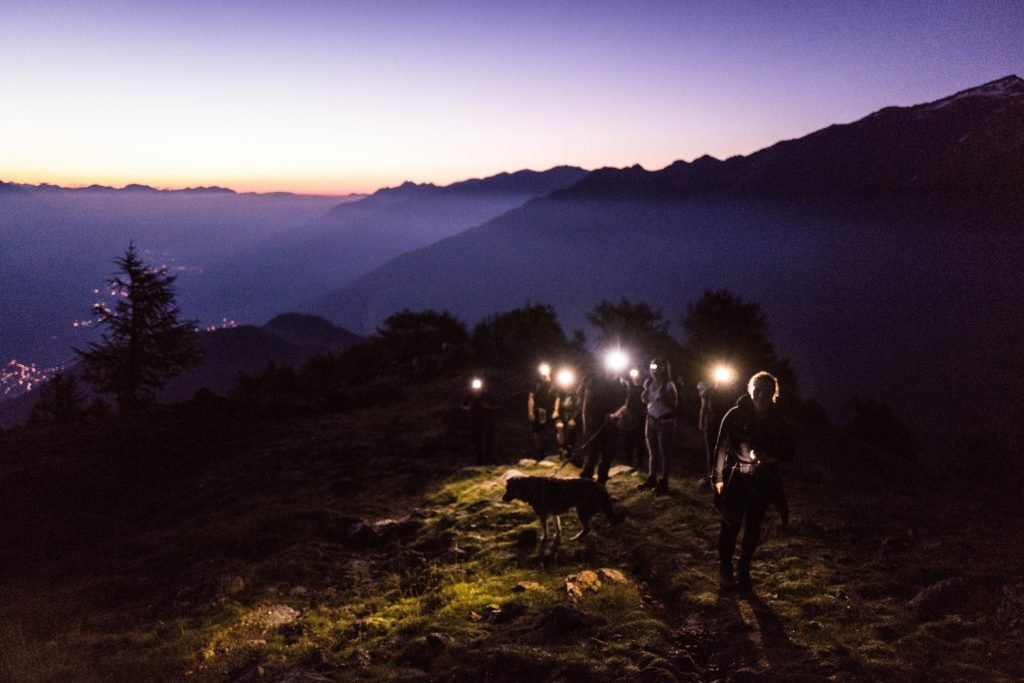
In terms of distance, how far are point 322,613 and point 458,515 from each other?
Result: 346cm

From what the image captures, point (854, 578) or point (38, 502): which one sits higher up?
point (854, 578)

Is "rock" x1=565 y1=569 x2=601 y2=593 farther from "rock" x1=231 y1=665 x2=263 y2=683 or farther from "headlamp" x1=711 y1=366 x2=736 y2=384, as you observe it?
"headlamp" x1=711 y1=366 x2=736 y2=384

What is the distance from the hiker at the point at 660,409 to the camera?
992cm

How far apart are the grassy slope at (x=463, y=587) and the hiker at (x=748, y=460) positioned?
28.4 inches

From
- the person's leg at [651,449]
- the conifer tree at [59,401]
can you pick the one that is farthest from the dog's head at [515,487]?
the conifer tree at [59,401]

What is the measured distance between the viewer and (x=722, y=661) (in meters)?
5.14

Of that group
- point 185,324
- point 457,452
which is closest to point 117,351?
point 185,324

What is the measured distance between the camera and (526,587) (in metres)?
6.89

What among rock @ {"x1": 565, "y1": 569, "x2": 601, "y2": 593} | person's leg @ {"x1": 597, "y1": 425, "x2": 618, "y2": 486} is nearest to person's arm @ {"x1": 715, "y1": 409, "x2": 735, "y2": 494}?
rock @ {"x1": 565, "y1": 569, "x2": 601, "y2": 593}

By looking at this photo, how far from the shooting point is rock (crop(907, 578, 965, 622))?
18.5 ft

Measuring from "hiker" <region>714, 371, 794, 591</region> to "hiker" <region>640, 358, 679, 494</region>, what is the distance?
3.64 meters

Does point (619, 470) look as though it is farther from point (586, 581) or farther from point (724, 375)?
point (586, 581)

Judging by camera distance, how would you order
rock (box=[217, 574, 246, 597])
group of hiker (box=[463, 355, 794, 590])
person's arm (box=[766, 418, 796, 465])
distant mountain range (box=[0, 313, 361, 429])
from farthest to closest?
distant mountain range (box=[0, 313, 361, 429]), rock (box=[217, 574, 246, 597]), group of hiker (box=[463, 355, 794, 590]), person's arm (box=[766, 418, 796, 465])

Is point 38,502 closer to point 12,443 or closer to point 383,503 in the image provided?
point 12,443
